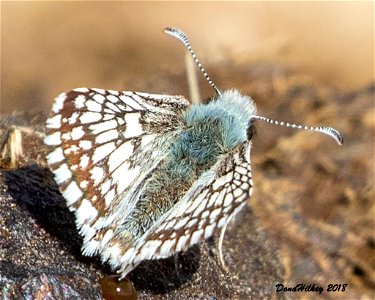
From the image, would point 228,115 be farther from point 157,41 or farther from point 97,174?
point 157,41

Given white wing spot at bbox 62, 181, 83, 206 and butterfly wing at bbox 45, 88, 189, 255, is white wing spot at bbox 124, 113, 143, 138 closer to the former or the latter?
butterfly wing at bbox 45, 88, 189, 255

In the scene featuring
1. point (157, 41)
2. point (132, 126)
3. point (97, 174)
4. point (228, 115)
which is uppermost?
point (157, 41)

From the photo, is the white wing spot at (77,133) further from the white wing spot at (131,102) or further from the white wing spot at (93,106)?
the white wing spot at (131,102)

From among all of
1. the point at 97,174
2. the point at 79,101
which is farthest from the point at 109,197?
the point at 79,101

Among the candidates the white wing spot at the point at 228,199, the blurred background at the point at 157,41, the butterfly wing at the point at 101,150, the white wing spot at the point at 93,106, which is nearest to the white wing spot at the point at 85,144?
the butterfly wing at the point at 101,150

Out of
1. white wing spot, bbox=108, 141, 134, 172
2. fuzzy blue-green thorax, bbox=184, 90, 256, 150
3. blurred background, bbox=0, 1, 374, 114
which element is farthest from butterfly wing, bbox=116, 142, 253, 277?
blurred background, bbox=0, 1, 374, 114

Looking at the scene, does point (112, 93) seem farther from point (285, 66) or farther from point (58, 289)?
point (285, 66)

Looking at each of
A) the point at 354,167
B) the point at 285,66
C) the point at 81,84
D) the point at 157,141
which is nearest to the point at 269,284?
the point at 157,141
